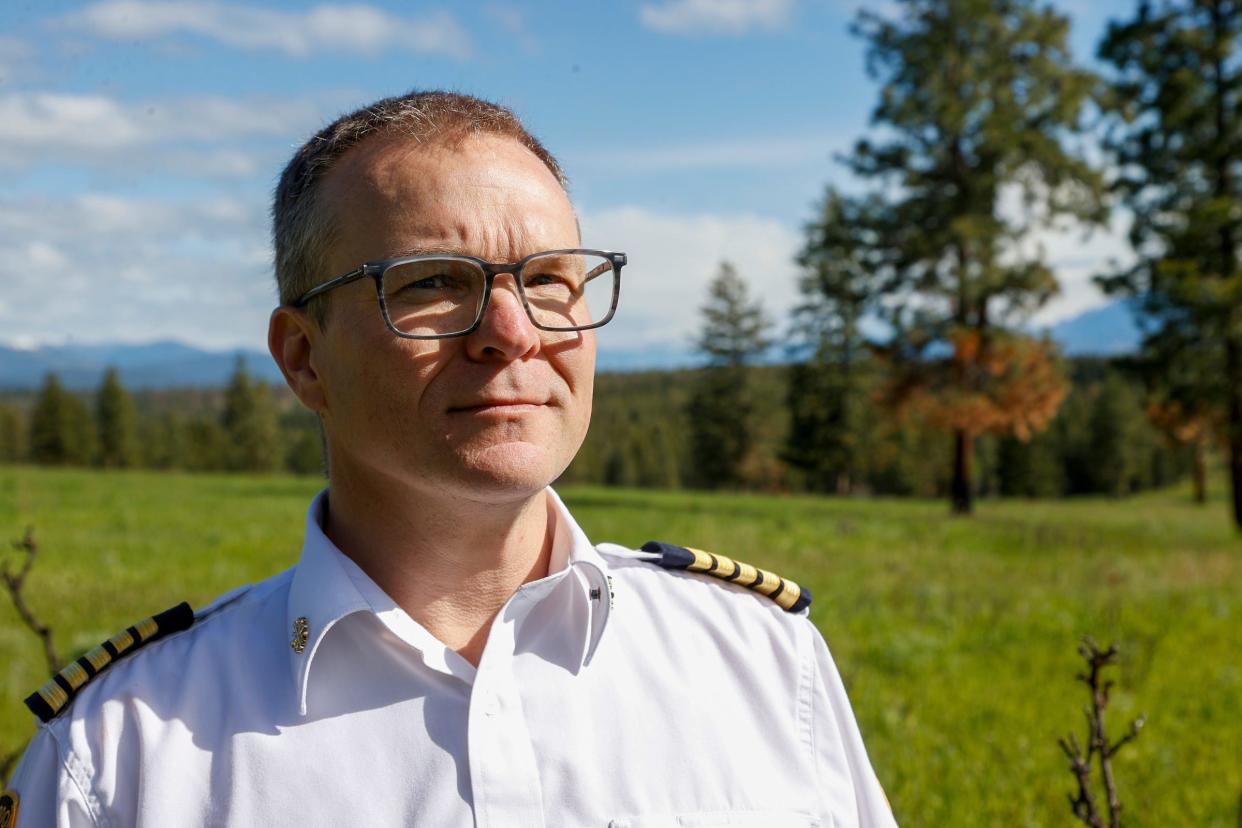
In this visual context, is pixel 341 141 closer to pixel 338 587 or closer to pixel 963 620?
pixel 338 587

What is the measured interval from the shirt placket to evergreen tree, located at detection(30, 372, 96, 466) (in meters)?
103

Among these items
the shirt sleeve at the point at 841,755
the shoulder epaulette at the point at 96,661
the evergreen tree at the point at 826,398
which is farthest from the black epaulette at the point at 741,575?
the evergreen tree at the point at 826,398

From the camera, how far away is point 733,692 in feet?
A: 7.17

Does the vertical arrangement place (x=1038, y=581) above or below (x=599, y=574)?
below

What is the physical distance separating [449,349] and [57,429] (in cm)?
10404

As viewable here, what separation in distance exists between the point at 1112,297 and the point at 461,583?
23.0 meters

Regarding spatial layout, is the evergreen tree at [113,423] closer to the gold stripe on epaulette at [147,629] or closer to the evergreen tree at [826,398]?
the evergreen tree at [826,398]

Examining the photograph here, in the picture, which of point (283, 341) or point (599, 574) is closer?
point (599, 574)

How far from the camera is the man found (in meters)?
1.84

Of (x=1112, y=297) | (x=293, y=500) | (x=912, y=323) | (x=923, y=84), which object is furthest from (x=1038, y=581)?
(x=293, y=500)

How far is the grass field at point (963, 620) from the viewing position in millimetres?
6012

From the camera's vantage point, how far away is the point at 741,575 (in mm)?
2475

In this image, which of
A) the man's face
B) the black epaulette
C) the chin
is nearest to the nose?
the man's face

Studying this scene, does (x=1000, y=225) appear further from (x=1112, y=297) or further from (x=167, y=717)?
(x=167, y=717)
